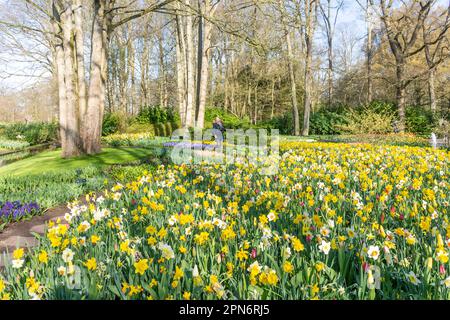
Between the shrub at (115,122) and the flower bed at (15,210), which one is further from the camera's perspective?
the shrub at (115,122)

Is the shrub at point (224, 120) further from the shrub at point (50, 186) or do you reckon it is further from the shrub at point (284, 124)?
the shrub at point (50, 186)

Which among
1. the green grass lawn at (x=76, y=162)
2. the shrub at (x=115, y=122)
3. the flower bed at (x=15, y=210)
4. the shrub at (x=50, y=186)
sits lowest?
the flower bed at (x=15, y=210)

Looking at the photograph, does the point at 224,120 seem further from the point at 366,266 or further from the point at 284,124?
the point at 366,266

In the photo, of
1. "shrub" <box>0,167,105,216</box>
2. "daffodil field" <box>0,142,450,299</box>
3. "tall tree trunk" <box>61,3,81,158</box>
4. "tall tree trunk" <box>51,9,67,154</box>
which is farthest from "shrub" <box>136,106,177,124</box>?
"daffodil field" <box>0,142,450,299</box>

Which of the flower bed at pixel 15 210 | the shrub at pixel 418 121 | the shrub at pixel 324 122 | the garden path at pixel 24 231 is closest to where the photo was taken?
the garden path at pixel 24 231

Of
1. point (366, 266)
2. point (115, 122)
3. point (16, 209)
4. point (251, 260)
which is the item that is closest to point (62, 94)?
point (16, 209)

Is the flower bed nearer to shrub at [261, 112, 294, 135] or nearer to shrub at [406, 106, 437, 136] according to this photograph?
shrub at [261, 112, 294, 135]

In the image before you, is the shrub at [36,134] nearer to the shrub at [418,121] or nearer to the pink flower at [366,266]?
the pink flower at [366,266]

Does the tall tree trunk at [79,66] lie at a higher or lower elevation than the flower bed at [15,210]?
higher

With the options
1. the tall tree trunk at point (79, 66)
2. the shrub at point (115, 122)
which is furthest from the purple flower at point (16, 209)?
the shrub at point (115, 122)

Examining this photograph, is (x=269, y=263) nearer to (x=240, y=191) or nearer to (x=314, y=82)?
(x=240, y=191)

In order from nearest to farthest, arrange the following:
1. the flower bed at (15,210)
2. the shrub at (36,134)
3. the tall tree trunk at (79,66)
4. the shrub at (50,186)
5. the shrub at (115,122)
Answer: the flower bed at (15,210)
the shrub at (50,186)
the tall tree trunk at (79,66)
the shrub at (115,122)
the shrub at (36,134)

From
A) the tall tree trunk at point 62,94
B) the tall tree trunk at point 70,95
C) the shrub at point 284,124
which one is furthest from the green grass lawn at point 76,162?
the shrub at point 284,124
